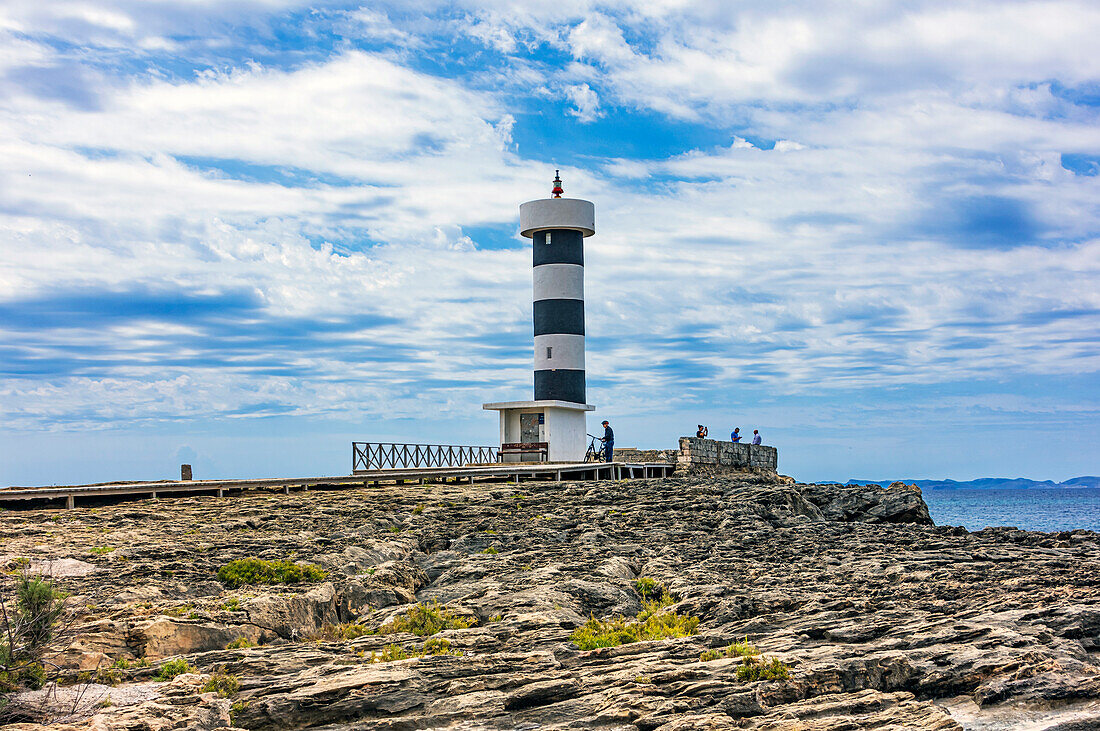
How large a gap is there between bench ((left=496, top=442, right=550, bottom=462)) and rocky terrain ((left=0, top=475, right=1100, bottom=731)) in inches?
648

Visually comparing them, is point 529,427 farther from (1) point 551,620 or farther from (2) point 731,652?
(2) point 731,652

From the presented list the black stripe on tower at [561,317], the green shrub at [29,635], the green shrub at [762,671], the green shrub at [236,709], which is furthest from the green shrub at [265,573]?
the black stripe on tower at [561,317]

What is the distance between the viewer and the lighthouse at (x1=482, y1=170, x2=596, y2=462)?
138 feet

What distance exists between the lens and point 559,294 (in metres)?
42.6

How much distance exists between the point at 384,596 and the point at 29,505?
1303 centimetres

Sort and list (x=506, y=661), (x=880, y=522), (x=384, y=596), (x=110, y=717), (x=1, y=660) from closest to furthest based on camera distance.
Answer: (x=110, y=717) → (x=1, y=660) → (x=506, y=661) → (x=384, y=596) → (x=880, y=522)

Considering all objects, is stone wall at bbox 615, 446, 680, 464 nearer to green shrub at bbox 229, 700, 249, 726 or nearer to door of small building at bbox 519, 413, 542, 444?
door of small building at bbox 519, 413, 542, 444

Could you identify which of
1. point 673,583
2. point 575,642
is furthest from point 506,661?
point 673,583

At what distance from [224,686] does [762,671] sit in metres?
6.43

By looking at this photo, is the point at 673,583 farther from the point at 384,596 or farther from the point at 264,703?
the point at 264,703

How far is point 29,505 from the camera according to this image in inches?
950

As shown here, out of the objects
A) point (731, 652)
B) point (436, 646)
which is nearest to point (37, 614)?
point (436, 646)

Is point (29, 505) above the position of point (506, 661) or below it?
above

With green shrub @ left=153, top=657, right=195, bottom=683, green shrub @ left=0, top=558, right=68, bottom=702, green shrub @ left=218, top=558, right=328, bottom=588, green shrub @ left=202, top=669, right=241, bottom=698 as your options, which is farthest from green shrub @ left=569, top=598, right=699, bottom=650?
green shrub @ left=0, top=558, right=68, bottom=702
